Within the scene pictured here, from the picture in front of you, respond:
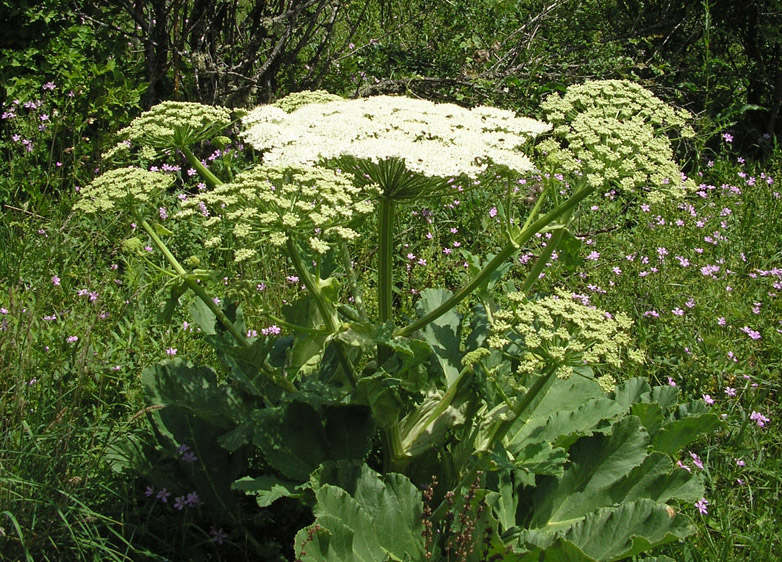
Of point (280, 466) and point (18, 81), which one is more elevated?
point (18, 81)

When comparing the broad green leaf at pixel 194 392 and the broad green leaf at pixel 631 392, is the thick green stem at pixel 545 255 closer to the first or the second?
the broad green leaf at pixel 631 392

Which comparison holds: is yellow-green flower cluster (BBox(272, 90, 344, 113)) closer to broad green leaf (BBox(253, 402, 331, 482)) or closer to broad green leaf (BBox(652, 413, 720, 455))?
broad green leaf (BBox(253, 402, 331, 482))

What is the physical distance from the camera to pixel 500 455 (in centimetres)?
267

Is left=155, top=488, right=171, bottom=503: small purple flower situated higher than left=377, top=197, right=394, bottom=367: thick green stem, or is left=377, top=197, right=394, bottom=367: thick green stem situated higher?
left=377, top=197, right=394, bottom=367: thick green stem

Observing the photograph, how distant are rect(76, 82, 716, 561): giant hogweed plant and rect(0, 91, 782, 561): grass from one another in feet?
0.84

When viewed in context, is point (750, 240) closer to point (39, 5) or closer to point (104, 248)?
point (104, 248)

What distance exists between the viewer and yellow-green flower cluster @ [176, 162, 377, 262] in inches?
92.9

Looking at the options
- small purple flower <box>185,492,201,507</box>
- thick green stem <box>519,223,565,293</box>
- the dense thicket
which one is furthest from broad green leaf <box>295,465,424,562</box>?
the dense thicket

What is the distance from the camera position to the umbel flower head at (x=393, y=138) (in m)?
2.43

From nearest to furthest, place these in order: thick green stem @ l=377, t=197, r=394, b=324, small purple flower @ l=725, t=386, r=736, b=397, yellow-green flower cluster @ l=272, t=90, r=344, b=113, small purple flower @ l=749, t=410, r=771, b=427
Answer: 1. thick green stem @ l=377, t=197, r=394, b=324
2. yellow-green flower cluster @ l=272, t=90, r=344, b=113
3. small purple flower @ l=749, t=410, r=771, b=427
4. small purple flower @ l=725, t=386, r=736, b=397

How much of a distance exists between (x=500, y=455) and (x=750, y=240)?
3.50 meters

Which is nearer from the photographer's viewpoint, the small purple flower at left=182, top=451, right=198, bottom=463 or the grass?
the grass

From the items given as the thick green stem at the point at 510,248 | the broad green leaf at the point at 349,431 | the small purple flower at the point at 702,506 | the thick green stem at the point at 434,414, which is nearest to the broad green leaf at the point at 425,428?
the thick green stem at the point at 434,414

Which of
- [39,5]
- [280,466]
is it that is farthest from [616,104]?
[39,5]
